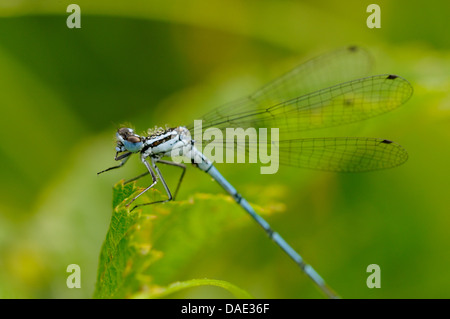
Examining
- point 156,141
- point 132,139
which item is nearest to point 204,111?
point 156,141

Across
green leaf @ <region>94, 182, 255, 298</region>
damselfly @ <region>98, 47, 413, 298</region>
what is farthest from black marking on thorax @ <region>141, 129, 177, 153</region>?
green leaf @ <region>94, 182, 255, 298</region>

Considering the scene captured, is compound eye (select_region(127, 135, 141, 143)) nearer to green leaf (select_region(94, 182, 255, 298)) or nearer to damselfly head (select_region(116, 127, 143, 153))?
damselfly head (select_region(116, 127, 143, 153))

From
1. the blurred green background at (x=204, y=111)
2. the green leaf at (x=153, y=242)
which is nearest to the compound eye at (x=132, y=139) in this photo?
the blurred green background at (x=204, y=111)

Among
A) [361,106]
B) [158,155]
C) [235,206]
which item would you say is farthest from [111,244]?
[361,106]

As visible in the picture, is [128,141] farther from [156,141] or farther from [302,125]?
[302,125]

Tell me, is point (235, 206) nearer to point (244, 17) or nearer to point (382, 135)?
point (382, 135)

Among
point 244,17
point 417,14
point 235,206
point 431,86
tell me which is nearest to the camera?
point 235,206

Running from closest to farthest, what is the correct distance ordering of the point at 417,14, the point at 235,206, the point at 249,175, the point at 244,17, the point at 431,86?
the point at 235,206 < the point at 431,86 < the point at 249,175 < the point at 417,14 < the point at 244,17
